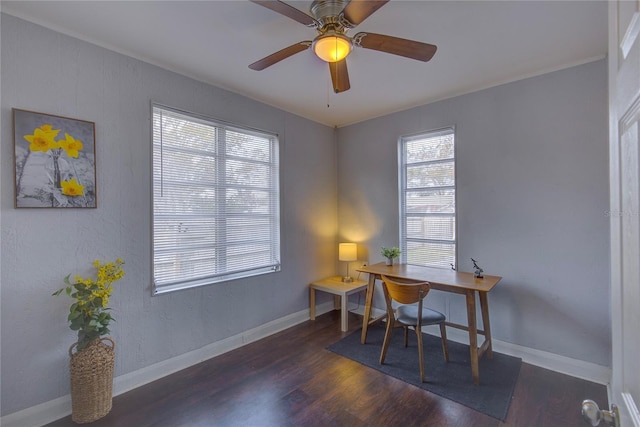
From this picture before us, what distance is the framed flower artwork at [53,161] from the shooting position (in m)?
1.84

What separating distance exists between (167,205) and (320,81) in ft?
6.14

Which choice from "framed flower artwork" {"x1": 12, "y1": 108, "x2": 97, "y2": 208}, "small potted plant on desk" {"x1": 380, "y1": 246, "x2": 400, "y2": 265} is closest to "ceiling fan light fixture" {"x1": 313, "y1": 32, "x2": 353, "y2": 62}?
"framed flower artwork" {"x1": 12, "y1": 108, "x2": 97, "y2": 208}

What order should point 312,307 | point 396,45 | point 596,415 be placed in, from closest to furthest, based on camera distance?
point 596,415 → point 396,45 → point 312,307

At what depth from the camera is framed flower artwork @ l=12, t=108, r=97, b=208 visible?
1836 millimetres

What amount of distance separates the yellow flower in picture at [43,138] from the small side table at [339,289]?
288cm

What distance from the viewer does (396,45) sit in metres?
1.72

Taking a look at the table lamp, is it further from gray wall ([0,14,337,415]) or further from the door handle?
the door handle

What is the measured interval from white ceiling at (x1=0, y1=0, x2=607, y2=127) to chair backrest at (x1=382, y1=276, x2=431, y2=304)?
191 cm

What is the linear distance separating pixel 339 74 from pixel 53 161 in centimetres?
208

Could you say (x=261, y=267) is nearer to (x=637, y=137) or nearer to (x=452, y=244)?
(x=452, y=244)

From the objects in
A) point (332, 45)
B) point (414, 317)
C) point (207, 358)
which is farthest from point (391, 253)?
point (332, 45)

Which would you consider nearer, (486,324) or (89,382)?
(89,382)

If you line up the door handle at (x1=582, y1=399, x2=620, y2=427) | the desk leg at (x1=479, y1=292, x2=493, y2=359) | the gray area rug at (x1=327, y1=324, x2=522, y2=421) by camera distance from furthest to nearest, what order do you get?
the desk leg at (x1=479, y1=292, x2=493, y2=359) → the gray area rug at (x1=327, y1=324, x2=522, y2=421) → the door handle at (x1=582, y1=399, x2=620, y2=427)

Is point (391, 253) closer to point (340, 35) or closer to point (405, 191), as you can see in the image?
point (405, 191)
